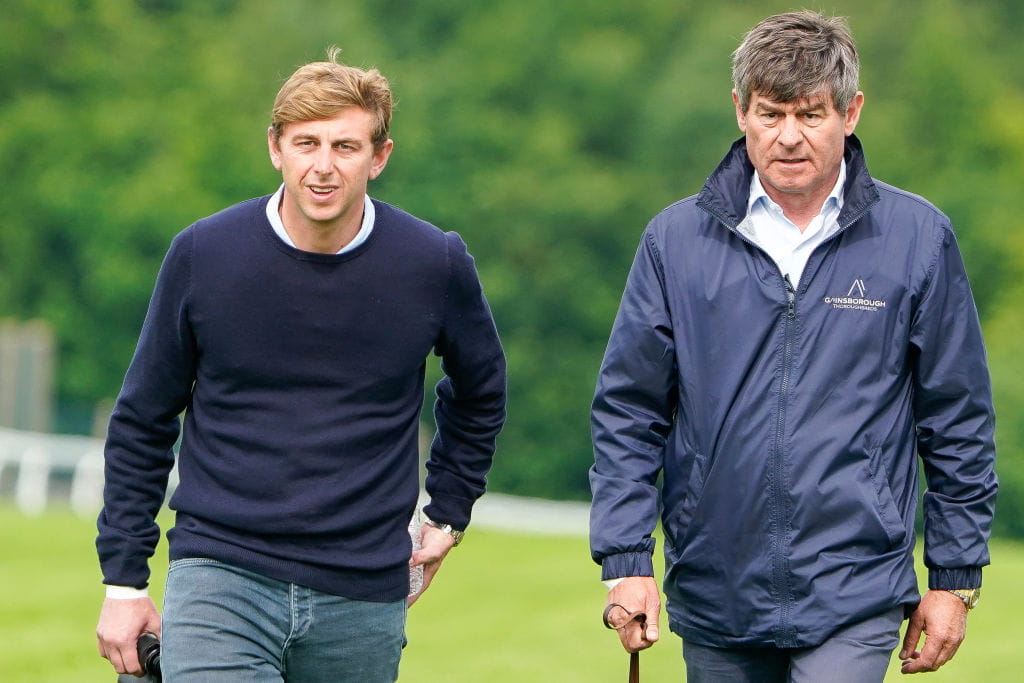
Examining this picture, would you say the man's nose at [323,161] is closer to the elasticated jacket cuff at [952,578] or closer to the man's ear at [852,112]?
the man's ear at [852,112]

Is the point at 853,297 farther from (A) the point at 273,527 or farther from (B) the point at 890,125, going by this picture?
(B) the point at 890,125

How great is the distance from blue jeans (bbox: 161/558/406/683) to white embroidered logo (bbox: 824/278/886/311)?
1.26 meters

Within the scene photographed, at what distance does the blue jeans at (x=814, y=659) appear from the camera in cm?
431

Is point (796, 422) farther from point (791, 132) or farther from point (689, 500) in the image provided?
point (791, 132)

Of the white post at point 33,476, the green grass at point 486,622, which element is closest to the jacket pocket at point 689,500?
the green grass at point 486,622

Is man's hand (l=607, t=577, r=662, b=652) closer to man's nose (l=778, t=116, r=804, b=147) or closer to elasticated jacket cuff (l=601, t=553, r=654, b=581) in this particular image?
elasticated jacket cuff (l=601, t=553, r=654, b=581)

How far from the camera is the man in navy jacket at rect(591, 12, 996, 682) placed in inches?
171

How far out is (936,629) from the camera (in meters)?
4.42

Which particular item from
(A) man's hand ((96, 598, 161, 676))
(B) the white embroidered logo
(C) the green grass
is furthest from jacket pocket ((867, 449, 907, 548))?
(C) the green grass

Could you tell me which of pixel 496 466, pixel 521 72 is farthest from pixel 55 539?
pixel 521 72

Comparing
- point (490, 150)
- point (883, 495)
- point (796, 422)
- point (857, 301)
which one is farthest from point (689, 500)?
point (490, 150)

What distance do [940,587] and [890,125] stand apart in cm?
5069

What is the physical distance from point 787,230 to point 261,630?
5.17 feet

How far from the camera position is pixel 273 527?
4223 mm
